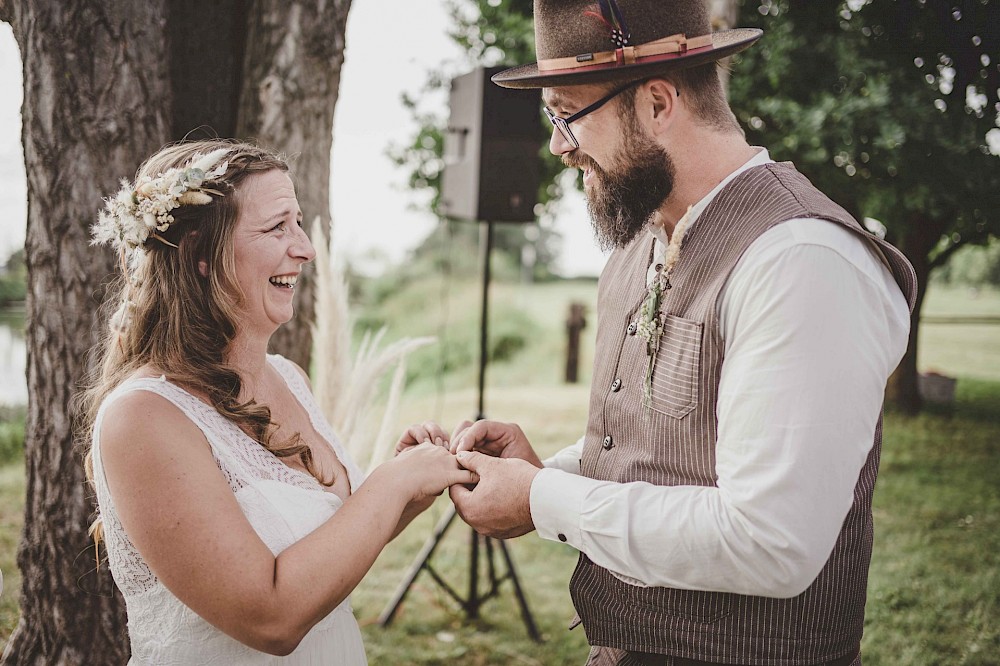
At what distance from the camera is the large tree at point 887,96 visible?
5727 mm

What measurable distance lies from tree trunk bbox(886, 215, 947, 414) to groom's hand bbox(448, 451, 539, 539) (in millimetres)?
7312

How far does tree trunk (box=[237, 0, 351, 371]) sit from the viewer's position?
2.60 m

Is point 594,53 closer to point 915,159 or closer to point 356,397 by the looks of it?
point 356,397

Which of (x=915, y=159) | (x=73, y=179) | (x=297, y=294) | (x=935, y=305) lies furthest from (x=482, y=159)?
(x=935, y=305)

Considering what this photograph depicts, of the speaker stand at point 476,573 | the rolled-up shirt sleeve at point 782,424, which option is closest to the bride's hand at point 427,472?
the rolled-up shirt sleeve at point 782,424

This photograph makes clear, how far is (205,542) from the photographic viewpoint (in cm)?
141

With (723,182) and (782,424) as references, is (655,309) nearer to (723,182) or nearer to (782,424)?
(723,182)

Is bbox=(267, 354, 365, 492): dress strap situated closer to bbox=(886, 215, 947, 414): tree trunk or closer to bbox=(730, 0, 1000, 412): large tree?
bbox=(730, 0, 1000, 412): large tree

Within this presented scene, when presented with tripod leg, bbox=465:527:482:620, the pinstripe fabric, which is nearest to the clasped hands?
the pinstripe fabric

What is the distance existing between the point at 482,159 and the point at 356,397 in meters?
2.12

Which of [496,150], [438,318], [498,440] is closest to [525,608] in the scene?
[498,440]

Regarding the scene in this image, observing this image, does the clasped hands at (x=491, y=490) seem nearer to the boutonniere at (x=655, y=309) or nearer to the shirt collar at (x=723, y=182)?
the boutonniere at (x=655, y=309)

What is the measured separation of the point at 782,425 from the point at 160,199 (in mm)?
1388

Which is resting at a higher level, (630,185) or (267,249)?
(630,185)
